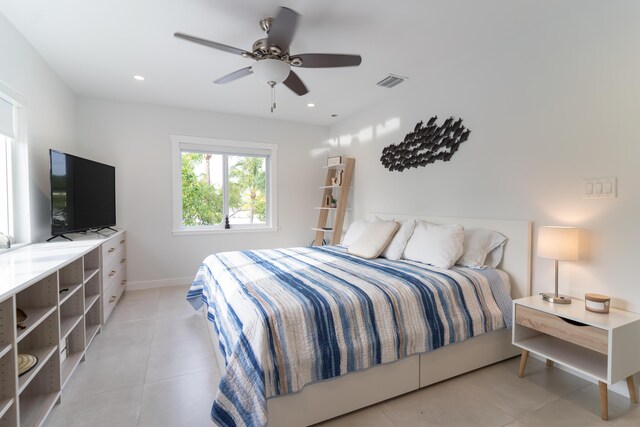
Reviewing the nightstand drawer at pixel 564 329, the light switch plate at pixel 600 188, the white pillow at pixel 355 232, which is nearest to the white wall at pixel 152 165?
the white pillow at pixel 355 232

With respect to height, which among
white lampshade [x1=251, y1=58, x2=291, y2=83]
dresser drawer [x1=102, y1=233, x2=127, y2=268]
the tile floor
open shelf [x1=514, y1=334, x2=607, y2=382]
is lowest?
the tile floor

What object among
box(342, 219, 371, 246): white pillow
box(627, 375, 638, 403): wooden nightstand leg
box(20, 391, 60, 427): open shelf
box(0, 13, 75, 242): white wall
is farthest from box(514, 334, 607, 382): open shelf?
box(0, 13, 75, 242): white wall

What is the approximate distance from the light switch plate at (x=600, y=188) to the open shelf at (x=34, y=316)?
3.32 meters

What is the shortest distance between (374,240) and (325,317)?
1.53 m

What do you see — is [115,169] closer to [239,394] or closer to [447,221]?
[239,394]

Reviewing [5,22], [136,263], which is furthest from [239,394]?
[136,263]

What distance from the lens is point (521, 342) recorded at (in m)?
2.11

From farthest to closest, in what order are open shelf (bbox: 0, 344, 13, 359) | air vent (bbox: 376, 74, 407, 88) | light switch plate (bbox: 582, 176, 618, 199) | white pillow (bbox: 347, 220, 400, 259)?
1. air vent (bbox: 376, 74, 407, 88)
2. white pillow (bbox: 347, 220, 400, 259)
3. light switch plate (bbox: 582, 176, 618, 199)
4. open shelf (bbox: 0, 344, 13, 359)

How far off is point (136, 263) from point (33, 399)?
2533mm

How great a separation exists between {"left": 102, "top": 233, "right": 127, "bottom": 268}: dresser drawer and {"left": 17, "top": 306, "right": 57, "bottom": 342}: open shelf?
3.83 ft

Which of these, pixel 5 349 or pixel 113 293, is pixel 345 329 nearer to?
pixel 5 349

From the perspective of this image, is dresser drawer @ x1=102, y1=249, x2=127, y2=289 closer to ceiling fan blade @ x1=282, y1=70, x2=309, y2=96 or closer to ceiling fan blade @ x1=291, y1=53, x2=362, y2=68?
ceiling fan blade @ x1=282, y1=70, x2=309, y2=96

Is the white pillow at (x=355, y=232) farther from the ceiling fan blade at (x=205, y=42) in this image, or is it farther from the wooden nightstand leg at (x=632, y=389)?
the wooden nightstand leg at (x=632, y=389)

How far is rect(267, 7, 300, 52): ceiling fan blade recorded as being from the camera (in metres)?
1.71
